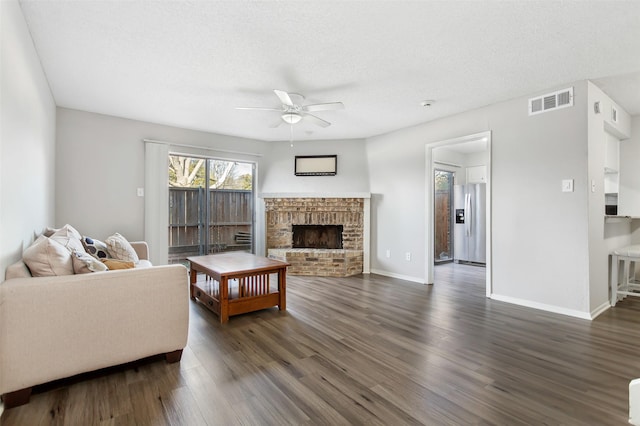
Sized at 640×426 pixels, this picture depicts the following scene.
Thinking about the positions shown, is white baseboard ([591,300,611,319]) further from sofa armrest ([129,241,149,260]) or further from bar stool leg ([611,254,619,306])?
sofa armrest ([129,241,149,260])

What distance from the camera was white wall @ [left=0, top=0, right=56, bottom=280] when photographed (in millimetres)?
1788

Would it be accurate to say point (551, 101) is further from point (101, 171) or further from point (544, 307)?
point (101, 171)

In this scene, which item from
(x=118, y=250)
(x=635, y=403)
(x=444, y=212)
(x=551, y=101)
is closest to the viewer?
(x=635, y=403)

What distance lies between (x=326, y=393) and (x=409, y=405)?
0.48 metres

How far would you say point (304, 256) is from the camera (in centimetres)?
524

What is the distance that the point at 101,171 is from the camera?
427 cm

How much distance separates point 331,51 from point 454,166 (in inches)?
205

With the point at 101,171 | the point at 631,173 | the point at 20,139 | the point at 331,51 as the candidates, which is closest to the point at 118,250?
the point at 20,139

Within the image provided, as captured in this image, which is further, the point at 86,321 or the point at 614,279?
the point at 614,279

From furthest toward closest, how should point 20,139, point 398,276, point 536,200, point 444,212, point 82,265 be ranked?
point 444,212
point 398,276
point 536,200
point 20,139
point 82,265

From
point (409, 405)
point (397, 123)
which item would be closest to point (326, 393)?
point (409, 405)

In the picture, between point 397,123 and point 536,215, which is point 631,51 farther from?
point 397,123

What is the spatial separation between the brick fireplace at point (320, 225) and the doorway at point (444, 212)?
2.34m

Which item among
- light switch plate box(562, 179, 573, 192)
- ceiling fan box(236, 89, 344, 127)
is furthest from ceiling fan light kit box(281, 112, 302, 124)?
light switch plate box(562, 179, 573, 192)
